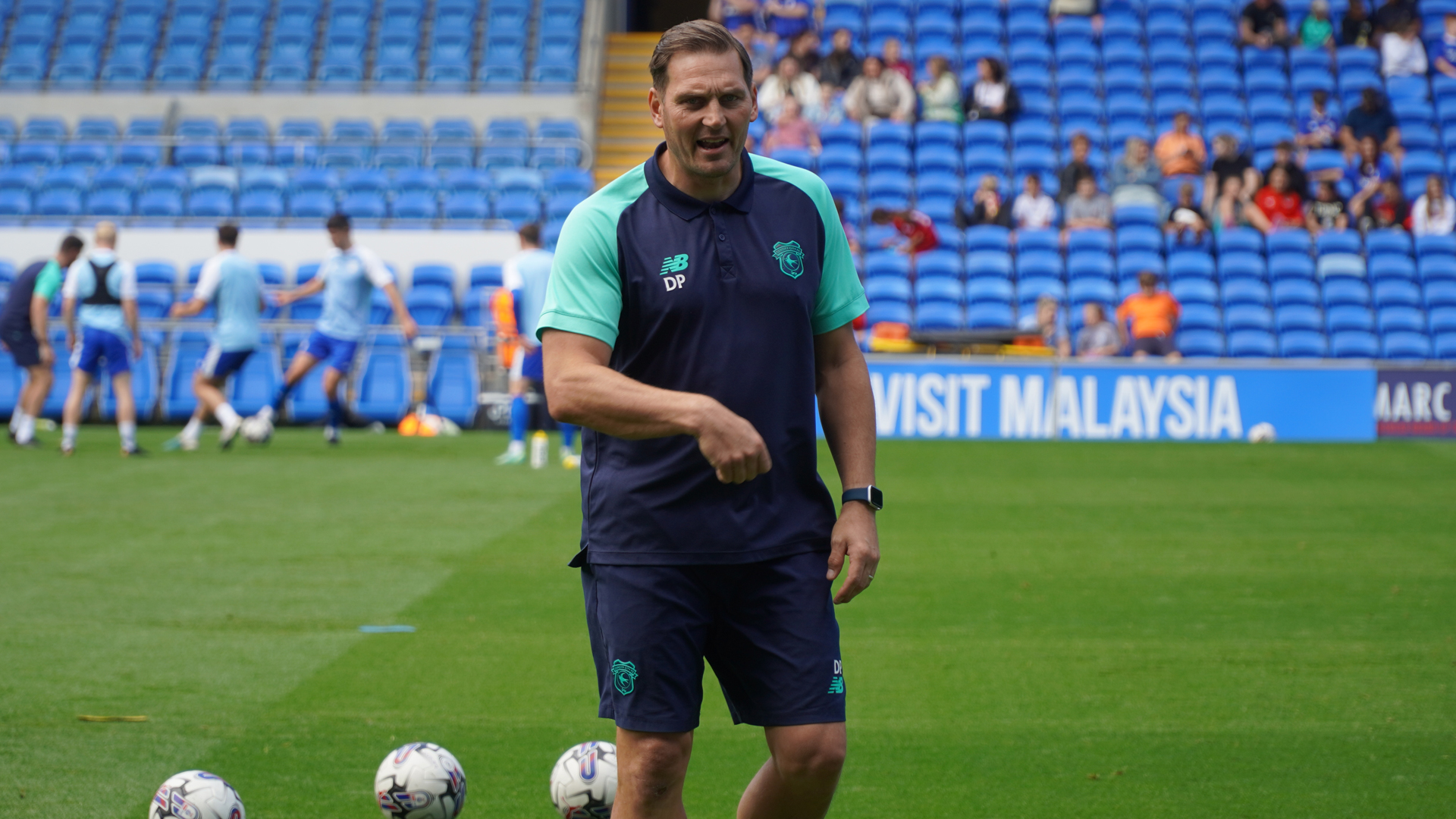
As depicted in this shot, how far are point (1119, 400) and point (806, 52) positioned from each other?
8674mm

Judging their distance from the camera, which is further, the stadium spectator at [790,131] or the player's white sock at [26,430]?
the stadium spectator at [790,131]

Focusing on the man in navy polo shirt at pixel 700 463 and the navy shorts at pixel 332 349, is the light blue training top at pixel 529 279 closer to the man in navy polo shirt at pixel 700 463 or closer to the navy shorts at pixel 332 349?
the navy shorts at pixel 332 349

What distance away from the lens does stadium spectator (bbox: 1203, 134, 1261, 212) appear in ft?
68.6

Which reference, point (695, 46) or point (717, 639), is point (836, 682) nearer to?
point (717, 639)

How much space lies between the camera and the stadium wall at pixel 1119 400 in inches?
674

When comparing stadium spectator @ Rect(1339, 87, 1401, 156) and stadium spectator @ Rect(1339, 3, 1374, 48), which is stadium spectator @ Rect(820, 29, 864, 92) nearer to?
stadium spectator @ Rect(1339, 87, 1401, 156)

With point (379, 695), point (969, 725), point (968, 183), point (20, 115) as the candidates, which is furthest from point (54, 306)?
point (969, 725)

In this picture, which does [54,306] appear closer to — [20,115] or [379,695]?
[20,115]

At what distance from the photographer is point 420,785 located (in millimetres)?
4145

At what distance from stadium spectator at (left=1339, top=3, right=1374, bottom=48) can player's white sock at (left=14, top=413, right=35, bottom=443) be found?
21319 millimetres

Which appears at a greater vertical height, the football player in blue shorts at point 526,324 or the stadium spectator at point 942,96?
the stadium spectator at point 942,96

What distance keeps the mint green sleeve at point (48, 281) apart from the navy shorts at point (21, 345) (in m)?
0.48

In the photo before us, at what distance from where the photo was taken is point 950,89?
22906 millimetres

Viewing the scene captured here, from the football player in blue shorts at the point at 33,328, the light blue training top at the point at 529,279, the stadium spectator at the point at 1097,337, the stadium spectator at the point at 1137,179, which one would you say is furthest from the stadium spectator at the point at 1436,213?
the football player in blue shorts at the point at 33,328
